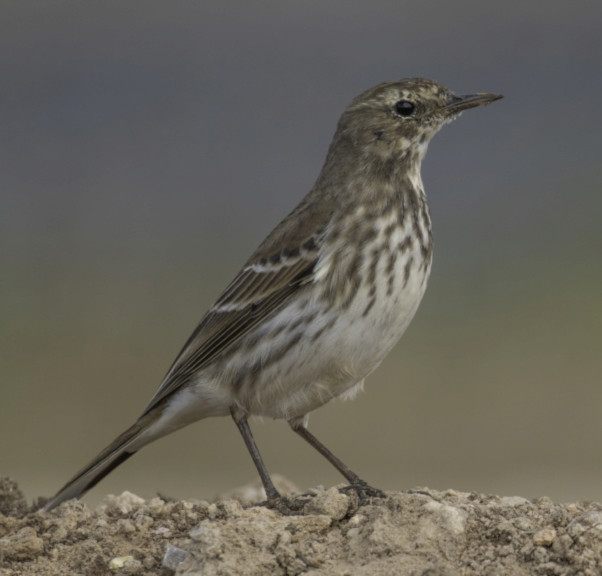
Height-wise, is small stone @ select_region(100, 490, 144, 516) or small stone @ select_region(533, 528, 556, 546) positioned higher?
small stone @ select_region(100, 490, 144, 516)

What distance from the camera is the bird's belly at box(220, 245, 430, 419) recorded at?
23.7 ft

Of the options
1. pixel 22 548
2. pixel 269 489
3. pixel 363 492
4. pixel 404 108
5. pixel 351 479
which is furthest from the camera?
pixel 404 108

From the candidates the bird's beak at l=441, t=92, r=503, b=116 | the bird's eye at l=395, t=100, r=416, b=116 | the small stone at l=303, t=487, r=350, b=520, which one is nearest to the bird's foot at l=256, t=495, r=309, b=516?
the small stone at l=303, t=487, r=350, b=520

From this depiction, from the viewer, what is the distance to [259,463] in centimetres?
754

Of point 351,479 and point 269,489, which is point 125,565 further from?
point 351,479

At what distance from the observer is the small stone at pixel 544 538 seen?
5.93 metres

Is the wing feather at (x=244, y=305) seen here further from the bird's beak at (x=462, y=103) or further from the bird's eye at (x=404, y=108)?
the bird's beak at (x=462, y=103)

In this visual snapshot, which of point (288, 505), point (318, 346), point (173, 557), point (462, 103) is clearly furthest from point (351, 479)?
point (462, 103)

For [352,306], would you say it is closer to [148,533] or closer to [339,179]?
[339,179]

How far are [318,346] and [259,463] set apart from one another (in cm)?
91

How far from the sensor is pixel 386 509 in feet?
20.8

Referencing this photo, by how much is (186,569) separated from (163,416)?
2.24m

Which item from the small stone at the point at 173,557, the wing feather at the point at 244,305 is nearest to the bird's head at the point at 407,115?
the wing feather at the point at 244,305

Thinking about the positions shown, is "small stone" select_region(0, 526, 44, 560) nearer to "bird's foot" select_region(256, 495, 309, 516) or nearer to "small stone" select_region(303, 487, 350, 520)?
"bird's foot" select_region(256, 495, 309, 516)
